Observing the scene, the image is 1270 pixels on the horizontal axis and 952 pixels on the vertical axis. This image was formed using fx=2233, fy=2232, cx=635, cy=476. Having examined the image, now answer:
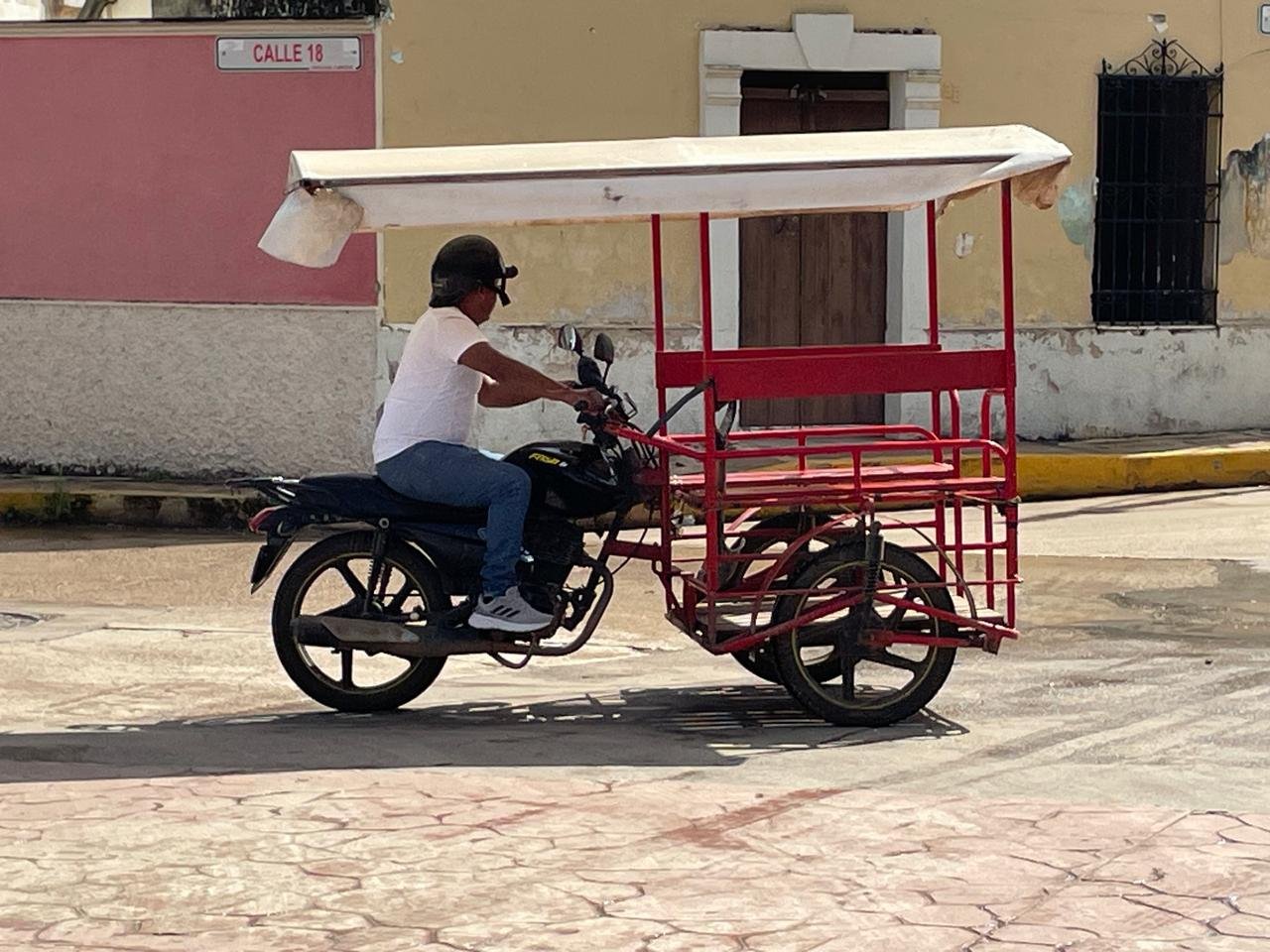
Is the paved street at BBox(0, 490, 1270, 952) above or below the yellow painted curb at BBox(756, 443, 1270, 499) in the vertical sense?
below

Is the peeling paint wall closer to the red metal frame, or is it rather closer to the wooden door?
the wooden door

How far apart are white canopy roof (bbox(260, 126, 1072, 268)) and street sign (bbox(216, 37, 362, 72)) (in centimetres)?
715

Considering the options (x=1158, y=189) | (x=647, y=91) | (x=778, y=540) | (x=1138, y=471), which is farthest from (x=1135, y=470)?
(x=778, y=540)

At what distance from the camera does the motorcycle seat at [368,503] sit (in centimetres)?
751

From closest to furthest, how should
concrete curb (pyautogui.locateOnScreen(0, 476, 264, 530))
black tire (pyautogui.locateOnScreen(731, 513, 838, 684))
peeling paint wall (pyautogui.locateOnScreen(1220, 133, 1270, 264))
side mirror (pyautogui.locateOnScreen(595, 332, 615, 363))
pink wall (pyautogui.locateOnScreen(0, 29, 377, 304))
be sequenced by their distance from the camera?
1. side mirror (pyautogui.locateOnScreen(595, 332, 615, 363))
2. black tire (pyautogui.locateOnScreen(731, 513, 838, 684))
3. concrete curb (pyautogui.locateOnScreen(0, 476, 264, 530))
4. pink wall (pyautogui.locateOnScreen(0, 29, 377, 304))
5. peeling paint wall (pyautogui.locateOnScreen(1220, 133, 1270, 264))

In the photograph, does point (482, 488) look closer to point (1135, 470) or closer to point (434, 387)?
point (434, 387)

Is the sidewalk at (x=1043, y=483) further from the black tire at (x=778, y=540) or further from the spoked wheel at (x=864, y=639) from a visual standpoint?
the spoked wheel at (x=864, y=639)

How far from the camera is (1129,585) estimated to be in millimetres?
10648

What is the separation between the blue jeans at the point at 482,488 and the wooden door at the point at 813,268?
799cm

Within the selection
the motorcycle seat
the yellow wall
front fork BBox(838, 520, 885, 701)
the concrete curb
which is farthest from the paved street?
the yellow wall

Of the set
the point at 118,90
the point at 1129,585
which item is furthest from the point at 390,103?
the point at 1129,585

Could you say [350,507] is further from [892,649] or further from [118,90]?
[118,90]

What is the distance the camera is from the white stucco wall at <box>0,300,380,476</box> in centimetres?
1450

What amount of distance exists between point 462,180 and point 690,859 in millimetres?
2497
